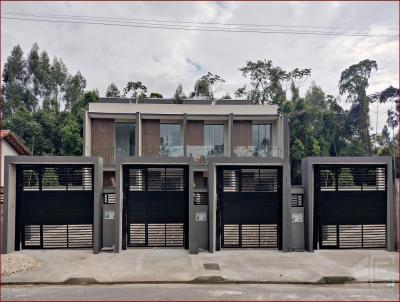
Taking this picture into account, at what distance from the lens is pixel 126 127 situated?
2277 centimetres

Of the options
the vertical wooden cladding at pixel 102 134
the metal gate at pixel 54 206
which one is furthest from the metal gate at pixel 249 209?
the vertical wooden cladding at pixel 102 134

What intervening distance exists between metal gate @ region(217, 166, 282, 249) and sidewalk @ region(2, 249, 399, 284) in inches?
19.0

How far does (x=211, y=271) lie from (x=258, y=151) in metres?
11.9

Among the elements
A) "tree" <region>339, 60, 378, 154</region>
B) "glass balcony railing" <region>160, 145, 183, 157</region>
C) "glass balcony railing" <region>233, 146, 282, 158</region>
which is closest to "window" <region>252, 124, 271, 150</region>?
"glass balcony railing" <region>233, 146, 282, 158</region>

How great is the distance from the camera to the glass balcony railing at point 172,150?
2117cm

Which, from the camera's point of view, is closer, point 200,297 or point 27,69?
point 200,297

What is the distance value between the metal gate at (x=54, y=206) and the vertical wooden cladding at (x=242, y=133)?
12890mm

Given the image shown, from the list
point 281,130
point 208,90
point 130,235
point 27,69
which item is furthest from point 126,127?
point 27,69

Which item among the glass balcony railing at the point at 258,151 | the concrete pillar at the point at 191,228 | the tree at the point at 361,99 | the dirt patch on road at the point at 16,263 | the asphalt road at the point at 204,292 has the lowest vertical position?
the asphalt road at the point at 204,292

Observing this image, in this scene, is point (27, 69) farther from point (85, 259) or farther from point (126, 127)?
point (85, 259)

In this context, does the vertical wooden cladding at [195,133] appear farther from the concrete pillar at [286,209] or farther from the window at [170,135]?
the concrete pillar at [286,209]

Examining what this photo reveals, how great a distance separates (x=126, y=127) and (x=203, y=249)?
1286 cm

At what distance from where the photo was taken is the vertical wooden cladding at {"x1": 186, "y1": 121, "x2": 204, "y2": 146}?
2280cm

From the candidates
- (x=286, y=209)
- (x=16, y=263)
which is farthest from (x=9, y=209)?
(x=286, y=209)
